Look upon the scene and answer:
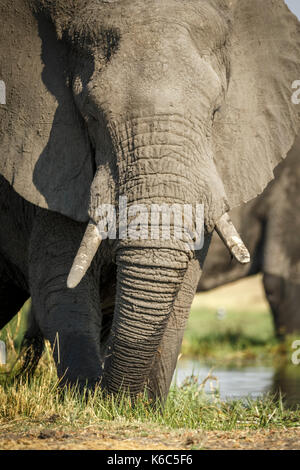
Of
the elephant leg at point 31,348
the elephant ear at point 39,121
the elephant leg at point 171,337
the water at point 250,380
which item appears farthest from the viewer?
the water at point 250,380

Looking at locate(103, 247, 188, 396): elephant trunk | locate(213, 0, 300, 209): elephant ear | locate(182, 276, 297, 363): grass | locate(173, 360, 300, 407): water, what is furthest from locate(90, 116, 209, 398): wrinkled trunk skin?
locate(182, 276, 297, 363): grass

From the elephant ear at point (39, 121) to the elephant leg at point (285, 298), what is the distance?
649 cm

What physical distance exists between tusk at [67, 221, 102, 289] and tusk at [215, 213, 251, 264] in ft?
2.05

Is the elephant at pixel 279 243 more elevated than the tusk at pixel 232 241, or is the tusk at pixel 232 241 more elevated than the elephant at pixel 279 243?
the tusk at pixel 232 241

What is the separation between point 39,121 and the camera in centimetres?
532

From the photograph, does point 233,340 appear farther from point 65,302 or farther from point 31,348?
point 65,302

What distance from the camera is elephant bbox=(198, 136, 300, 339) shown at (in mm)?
11266

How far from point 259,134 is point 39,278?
5.22 feet

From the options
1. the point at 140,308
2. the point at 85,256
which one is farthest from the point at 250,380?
the point at 85,256

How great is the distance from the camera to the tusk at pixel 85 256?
15.1 feet

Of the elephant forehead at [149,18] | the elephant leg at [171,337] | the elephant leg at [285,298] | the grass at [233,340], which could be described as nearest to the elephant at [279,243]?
the elephant leg at [285,298]

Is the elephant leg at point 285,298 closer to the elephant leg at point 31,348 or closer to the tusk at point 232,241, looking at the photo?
the elephant leg at point 31,348

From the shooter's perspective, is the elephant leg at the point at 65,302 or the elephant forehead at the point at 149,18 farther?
the elephant leg at the point at 65,302

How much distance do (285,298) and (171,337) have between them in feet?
20.3
